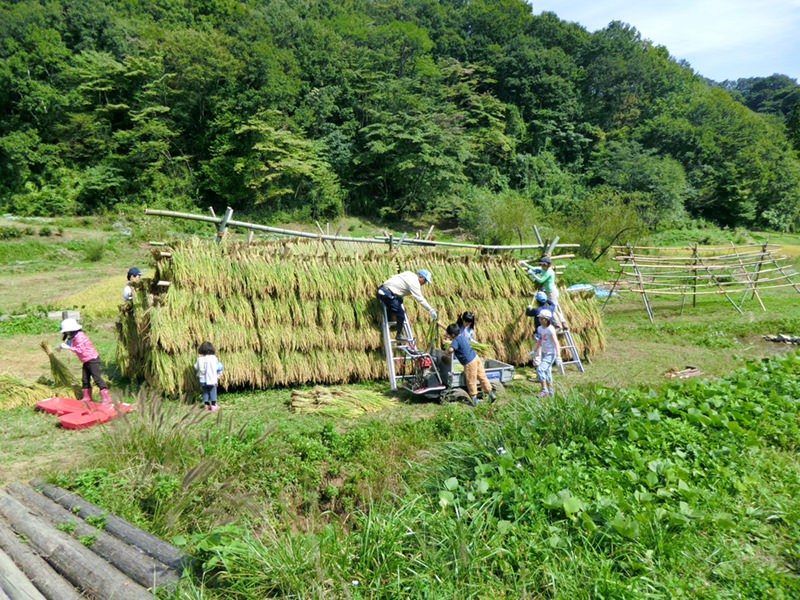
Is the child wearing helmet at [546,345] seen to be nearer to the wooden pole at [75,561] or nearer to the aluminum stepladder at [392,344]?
the aluminum stepladder at [392,344]

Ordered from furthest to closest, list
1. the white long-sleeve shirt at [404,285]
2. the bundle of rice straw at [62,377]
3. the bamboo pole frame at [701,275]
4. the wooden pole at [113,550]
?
the bamboo pole frame at [701,275] → the white long-sleeve shirt at [404,285] → the bundle of rice straw at [62,377] → the wooden pole at [113,550]

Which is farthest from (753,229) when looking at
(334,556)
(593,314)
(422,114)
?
(334,556)

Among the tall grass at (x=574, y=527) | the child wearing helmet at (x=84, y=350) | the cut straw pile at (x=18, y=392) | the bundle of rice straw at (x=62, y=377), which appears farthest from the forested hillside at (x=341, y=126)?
the cut straw pile at (x=18, y=392)

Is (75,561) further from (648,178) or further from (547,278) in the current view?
(648,178)

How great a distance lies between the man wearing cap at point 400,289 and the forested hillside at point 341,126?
76.9 ft

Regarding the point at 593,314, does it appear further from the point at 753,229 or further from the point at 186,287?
the point at 753,229

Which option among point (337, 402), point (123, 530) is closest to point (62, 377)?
point (337, 402)

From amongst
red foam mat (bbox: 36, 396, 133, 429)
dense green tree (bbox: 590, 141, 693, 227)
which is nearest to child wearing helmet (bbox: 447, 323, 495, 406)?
red foam mat (bbox: 36, 396, 133, 429)

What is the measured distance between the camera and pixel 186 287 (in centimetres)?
874

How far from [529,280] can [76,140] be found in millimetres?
40792

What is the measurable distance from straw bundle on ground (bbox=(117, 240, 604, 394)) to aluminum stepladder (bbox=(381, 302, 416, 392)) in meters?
0.28

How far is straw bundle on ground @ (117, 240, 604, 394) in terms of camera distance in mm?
8602

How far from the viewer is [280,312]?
942cm

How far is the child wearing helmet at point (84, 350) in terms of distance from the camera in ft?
25.1
